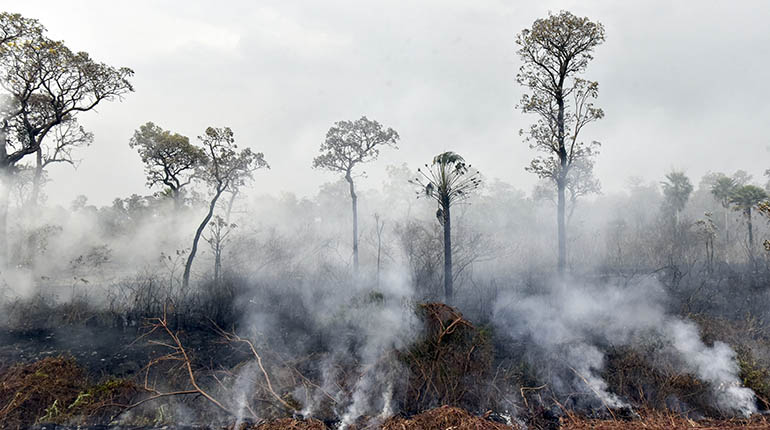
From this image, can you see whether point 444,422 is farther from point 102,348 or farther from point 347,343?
point 102,348

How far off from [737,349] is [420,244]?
10.9 meters

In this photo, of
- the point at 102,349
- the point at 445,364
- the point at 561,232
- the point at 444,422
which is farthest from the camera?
the point at 561,232

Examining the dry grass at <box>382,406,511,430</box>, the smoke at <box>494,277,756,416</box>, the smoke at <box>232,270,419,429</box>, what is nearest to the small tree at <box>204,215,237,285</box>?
the smoke at <box>232,270,419,429</box>

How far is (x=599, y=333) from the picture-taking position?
10227mm

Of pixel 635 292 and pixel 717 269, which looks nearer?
pixel 635 292

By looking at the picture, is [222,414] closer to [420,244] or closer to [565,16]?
[420,244]

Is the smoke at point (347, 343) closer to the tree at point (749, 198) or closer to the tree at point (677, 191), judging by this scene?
the tree at point (749, 198)

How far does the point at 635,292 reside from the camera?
13.4 meters

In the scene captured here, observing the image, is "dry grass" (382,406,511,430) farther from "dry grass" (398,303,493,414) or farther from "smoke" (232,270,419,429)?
"dry grass" (398,303,493,414)

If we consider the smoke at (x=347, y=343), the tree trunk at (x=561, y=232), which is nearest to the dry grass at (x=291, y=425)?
the smoke at (x=347, y=343)

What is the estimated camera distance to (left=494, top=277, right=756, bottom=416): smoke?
8094mm

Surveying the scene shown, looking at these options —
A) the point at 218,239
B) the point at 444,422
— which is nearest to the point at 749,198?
the point at 444,422

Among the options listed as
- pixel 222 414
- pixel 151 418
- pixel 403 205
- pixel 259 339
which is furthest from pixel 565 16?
pixel 403 205

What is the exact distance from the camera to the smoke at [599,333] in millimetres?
8094
